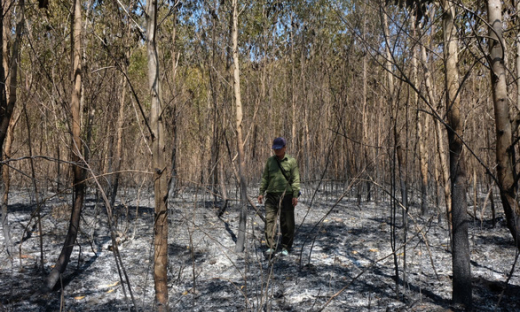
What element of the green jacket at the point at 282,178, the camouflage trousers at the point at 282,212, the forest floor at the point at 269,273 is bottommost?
the forest floor at the point at 269,273

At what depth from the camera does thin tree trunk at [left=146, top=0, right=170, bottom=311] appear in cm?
208

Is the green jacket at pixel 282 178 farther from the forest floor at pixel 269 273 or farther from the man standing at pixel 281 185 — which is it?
the forest floor at pixel 269 273

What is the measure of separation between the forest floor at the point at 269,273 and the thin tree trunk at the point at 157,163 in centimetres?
39

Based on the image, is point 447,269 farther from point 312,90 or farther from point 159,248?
point 312,90

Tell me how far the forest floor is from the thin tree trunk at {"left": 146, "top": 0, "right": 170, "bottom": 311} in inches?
15.3

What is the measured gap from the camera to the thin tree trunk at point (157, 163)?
2078 millimetres

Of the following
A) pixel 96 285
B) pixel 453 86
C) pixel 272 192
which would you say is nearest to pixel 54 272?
pixel 96 285

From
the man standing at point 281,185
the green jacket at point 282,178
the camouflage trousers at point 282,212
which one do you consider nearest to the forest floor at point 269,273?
the camouflage trousers at point 282,212

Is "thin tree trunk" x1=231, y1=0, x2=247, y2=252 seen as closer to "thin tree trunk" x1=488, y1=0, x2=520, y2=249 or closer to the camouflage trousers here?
the camouflage trousers

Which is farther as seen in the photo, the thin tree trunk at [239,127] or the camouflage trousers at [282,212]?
the thin tree trunk at [239,127]

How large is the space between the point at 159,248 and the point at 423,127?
6.34m

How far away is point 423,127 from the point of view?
7.30 m

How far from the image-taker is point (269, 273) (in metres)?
2.47

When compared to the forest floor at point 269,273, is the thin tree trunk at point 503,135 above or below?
above
